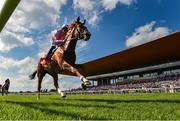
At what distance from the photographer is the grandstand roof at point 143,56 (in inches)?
1750

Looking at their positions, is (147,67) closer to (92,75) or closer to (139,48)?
(139,48)

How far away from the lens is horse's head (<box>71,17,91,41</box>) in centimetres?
974

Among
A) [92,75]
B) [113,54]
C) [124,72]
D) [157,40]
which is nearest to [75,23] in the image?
[157,40]

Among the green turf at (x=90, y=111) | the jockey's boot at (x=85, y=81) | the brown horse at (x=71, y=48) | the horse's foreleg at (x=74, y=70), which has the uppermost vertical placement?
the brown horse at (x=71, y=48)

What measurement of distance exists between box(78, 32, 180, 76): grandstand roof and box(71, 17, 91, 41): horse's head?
1264 inches

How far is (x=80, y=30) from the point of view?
1021cm

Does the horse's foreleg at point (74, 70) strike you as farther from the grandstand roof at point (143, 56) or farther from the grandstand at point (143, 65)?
the grandstand roof at point (143, 56)

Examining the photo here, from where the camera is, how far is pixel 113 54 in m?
52.8

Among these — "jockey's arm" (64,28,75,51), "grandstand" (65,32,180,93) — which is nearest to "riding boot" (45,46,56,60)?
"jockey's arm" (64,28,75,51)

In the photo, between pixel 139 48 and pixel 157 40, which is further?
pixel 139 48

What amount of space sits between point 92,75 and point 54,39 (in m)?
62.5

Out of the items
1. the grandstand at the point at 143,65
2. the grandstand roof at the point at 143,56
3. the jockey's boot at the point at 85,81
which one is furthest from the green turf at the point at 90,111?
the grandstand roof at the point at 143,56

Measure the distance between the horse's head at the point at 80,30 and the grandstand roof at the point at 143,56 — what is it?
3212 centimetres

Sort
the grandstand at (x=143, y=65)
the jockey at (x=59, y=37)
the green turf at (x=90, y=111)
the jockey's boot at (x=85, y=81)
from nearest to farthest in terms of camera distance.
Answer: the green turf at (x=90, y=111) < the jockey's boot at (x=85, y=81) < the jockey at (x=59, y=37) < the grandstand at (x=143, y=65)
